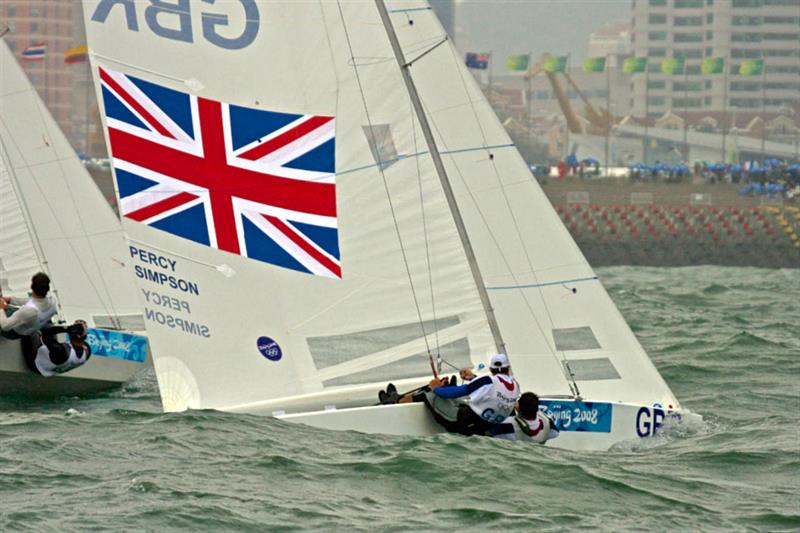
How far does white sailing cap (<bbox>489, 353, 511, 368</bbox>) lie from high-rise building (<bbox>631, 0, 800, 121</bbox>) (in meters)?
101

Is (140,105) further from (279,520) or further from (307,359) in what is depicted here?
(279,520)

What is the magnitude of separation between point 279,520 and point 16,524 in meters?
1.36

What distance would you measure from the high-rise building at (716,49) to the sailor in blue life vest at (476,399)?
3986 inches

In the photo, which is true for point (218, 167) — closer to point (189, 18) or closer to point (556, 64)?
point (189, 18)

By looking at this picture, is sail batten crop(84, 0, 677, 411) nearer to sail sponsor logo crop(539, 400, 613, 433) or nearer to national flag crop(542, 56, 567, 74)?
sail sponsor logo crop(539, 400, 613, 433)

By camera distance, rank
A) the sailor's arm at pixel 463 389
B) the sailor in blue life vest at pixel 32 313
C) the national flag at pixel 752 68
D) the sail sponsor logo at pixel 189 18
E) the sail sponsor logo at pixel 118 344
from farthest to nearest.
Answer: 1. the national flag at pixel 752 68
2. the sail sponsor logo at pixel 118 344
3. the sailor in blue life vest at pixel 32 313
4. the sail sponsor logo at pixel 189 18
5. the sailor's arm at pixel 463 389

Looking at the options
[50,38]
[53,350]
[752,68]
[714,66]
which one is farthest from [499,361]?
[50,38]

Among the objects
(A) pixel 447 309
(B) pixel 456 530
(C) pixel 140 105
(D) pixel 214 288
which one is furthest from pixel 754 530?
(C) pixel 140 105

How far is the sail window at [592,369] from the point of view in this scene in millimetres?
11820

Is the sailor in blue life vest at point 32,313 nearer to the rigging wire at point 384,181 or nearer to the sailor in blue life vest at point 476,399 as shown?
the rigging wire at point 384,181

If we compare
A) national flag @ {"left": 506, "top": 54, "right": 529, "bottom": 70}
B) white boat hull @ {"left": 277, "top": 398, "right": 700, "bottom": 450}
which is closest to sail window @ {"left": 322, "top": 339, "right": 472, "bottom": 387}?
white boat hull @ {"left": 277, "top": 398, "right": 700, "bottom": 450}

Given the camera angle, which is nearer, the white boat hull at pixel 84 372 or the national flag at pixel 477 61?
the white boat hull at pixel 84 372

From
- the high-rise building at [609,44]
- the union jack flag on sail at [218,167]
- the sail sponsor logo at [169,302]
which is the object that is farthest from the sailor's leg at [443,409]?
the high-rise building at [609,44]

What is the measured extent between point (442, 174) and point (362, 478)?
108 inches
